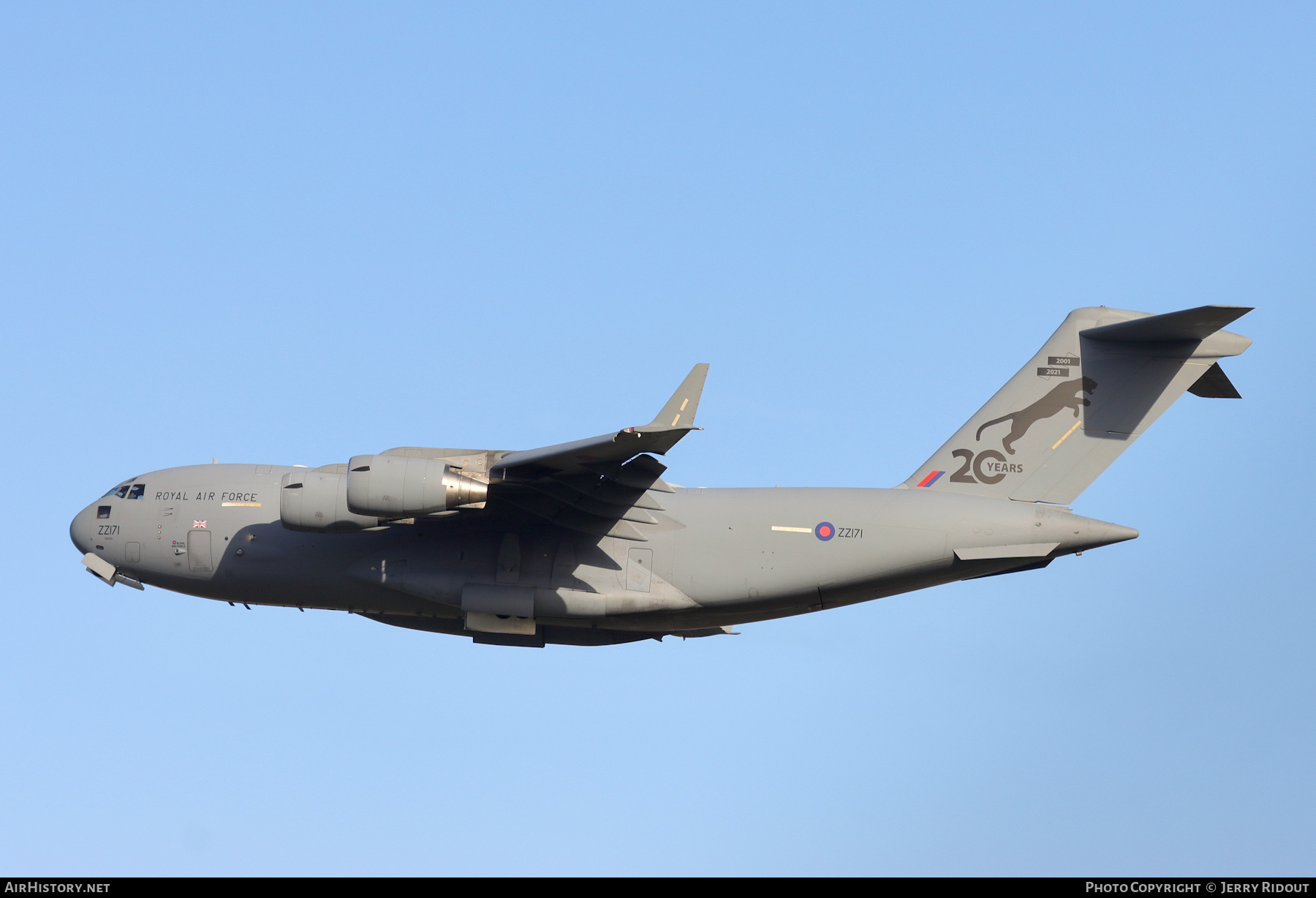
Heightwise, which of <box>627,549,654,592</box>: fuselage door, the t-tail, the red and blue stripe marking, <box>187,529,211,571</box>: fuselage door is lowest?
<box>627,549,654,592</box>: fuselage door

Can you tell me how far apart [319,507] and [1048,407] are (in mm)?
7974

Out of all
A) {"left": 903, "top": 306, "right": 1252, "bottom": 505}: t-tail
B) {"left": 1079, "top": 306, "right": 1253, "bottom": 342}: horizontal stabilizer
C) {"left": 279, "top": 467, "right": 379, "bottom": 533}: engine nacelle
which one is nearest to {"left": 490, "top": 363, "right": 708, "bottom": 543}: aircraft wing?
{"left": 279, "top": 467, "right": 379, "bottom": 533}: engine nacelle

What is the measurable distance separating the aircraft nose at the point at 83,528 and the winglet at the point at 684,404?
7332mm

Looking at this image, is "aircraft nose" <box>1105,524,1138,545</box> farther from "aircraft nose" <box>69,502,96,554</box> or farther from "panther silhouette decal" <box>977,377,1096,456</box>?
"aircraft nose" <box>69,502,96,554</box>

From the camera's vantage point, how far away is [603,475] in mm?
14148

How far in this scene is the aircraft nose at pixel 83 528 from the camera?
15984 mm

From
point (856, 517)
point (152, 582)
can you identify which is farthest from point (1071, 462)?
point (152, 582)

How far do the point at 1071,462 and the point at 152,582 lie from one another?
34.1 feet

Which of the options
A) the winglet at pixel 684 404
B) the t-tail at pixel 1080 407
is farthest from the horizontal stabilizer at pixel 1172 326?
the winglet at pixel 684 404

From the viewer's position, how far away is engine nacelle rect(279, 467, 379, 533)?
13.8m

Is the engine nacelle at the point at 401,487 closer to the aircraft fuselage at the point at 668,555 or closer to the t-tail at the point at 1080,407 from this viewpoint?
the aircraft fuselage at the point at 668,555

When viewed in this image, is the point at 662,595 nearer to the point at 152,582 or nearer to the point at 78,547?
the point at 152,582

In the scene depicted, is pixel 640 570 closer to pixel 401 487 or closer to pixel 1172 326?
pixel 401 487

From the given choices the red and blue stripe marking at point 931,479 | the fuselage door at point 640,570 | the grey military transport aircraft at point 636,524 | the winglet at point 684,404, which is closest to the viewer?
the winglet at point 684,404
